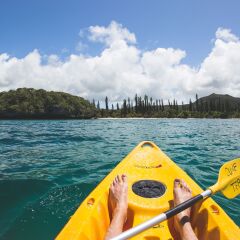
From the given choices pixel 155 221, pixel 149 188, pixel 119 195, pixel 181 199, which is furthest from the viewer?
pixel 149 188

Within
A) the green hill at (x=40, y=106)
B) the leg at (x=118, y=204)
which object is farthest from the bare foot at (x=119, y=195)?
the green hill at (x=40, y=106)

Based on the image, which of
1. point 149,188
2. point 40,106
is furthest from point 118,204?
point 40,106

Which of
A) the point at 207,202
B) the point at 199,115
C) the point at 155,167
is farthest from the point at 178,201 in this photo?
the point at 199,115

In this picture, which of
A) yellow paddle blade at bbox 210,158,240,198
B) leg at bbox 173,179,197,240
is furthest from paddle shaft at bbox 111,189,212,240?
yellow paddle blade at bbox 210,158,240,198

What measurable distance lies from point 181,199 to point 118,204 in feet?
2.51

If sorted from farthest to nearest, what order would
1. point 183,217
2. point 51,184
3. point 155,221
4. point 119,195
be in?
1. point 51,184
2. point 119,195
3. point 183,217
4. point 155,221

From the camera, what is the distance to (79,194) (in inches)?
199

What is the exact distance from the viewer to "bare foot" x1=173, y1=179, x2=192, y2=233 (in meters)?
2.72

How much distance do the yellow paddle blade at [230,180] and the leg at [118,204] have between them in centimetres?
123

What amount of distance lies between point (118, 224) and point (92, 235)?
11.3 inches

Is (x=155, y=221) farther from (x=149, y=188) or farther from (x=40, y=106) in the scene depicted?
(x=40, y=106)

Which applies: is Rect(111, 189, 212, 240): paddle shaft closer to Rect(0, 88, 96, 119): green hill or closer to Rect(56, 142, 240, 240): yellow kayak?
Rect(56, 142, 240, 240): yellow kayak

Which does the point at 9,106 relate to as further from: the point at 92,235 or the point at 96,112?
the point at 92,235

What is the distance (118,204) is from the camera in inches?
124
